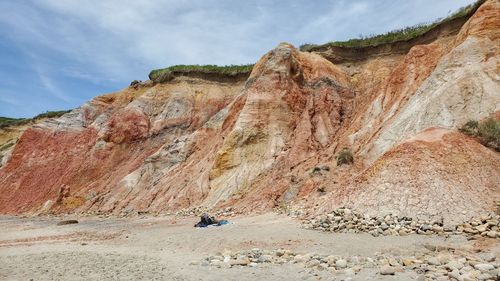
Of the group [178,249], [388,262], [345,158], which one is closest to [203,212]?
[345,158]

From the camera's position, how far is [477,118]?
64.0ft

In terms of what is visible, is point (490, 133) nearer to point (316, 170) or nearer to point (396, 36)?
point (316, 170)

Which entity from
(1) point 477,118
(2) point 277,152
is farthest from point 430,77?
(2) point 277,152

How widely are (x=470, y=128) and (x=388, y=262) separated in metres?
10.7

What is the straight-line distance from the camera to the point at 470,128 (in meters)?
18.5

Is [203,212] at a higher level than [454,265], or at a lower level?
higher

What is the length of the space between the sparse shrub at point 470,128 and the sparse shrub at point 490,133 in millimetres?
209

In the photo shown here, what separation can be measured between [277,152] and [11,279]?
19.3m

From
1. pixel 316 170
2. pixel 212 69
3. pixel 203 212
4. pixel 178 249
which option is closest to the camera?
pixel 178 249

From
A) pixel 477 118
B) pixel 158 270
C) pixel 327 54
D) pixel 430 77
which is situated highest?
pixel 327 54

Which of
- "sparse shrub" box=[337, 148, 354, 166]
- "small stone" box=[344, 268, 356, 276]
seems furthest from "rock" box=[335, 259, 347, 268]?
"sparse shrub" box=[337, 148, 354, 166]

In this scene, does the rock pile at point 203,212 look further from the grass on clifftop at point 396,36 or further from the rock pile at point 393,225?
the grass on clifftop at point 396,36

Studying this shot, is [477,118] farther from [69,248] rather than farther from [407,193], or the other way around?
[69,248]

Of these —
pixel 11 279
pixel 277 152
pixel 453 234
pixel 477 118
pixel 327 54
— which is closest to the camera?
pixel 11 279
